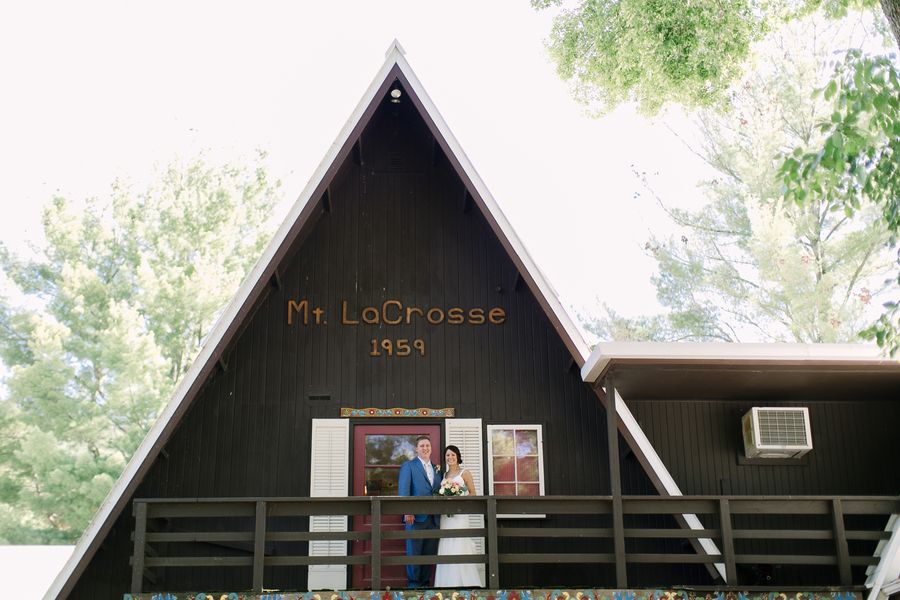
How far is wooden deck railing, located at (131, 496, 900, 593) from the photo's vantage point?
10.3 m

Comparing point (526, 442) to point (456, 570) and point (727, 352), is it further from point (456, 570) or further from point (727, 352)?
point (727, 352)

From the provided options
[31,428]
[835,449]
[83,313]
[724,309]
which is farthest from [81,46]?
[835,449]

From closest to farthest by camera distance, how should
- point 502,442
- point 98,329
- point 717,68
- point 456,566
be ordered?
point 456,566, point 502,442, point 717,68, point 98,329

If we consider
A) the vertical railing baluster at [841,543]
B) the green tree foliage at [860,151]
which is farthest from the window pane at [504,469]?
the green tree foliage at [860,151]

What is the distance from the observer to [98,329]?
915 inches

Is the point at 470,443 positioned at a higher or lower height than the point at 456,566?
higher

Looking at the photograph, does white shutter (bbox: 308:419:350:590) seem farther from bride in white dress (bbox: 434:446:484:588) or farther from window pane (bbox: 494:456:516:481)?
window pane (bbox: 494:456:516:481)

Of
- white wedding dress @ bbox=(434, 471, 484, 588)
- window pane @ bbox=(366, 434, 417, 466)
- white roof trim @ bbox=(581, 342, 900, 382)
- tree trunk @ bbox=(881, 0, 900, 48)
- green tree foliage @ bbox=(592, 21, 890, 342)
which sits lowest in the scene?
white wedding dress @ bbox=(434, 471, 484, 588)

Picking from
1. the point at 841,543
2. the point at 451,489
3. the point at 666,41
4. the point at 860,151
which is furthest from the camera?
the point at 666,41

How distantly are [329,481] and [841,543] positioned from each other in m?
5.44


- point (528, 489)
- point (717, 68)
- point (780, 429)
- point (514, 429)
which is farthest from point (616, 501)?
point (717, 68)

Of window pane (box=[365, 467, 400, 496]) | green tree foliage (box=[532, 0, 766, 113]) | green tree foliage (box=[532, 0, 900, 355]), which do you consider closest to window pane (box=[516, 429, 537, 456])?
window pane (box=[365, 467, 400, 496])

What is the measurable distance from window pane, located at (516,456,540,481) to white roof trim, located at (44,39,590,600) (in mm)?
1665

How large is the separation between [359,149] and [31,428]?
12430mm
